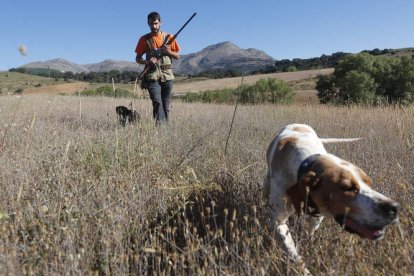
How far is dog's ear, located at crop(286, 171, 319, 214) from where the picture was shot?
2406 millimetres

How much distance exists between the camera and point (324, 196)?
7.89ft

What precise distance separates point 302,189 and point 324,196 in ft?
0.46

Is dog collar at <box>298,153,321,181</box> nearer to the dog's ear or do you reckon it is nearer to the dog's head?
the dog's head

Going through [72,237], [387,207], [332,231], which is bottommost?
[332,231]

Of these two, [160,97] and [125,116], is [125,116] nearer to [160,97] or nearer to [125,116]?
[125,116]

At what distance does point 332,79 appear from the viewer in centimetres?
2536

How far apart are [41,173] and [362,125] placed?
5393mm

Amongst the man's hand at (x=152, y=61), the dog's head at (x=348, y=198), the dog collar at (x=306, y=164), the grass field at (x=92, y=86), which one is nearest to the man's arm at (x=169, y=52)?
the man's hand at (x=152, y=61)

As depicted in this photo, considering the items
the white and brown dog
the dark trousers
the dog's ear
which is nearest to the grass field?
the dark trousers

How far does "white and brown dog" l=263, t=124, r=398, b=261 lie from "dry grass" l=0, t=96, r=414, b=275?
0.13m

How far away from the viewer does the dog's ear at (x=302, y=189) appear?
2.41m

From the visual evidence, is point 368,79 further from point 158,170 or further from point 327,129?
point 158,170

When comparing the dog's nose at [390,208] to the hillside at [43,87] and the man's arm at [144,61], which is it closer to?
the hillside at [43,87]

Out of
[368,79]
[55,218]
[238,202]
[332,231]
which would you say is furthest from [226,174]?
[368,79]
